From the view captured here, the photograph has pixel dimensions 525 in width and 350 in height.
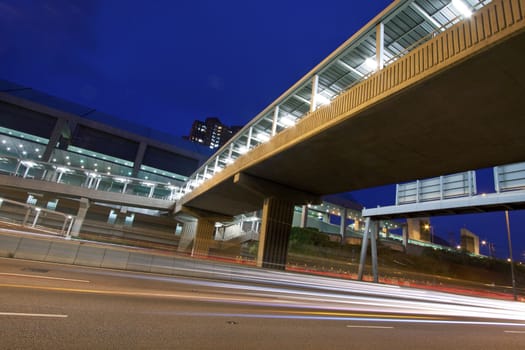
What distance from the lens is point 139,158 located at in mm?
65375

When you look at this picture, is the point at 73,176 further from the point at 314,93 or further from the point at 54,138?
the point at 314,93

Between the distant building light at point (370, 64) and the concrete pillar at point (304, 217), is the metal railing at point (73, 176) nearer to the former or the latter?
the concrete pillar at point (304, 217)

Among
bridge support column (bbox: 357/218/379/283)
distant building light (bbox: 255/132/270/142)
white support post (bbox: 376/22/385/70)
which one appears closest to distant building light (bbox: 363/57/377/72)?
white support post (bbox: 376/22/385/70)

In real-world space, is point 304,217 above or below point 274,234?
above

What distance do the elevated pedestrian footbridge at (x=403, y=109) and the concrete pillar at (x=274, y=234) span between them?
0.09 metres

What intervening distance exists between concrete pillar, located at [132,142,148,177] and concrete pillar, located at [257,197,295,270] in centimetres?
4896

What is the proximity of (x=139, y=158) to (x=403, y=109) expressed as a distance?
63827 mm

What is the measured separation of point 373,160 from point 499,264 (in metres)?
56.9

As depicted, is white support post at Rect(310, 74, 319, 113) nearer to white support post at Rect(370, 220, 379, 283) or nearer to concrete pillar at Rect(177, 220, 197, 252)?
white support post at Rect(370, 220, 379, 283)

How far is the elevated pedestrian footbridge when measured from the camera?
28.7ft

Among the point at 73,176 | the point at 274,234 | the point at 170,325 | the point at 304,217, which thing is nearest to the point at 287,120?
the point at 274,234

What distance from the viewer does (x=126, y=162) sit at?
64.6 m

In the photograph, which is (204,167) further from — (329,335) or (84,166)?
(84,166)

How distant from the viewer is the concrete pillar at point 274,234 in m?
23.6
